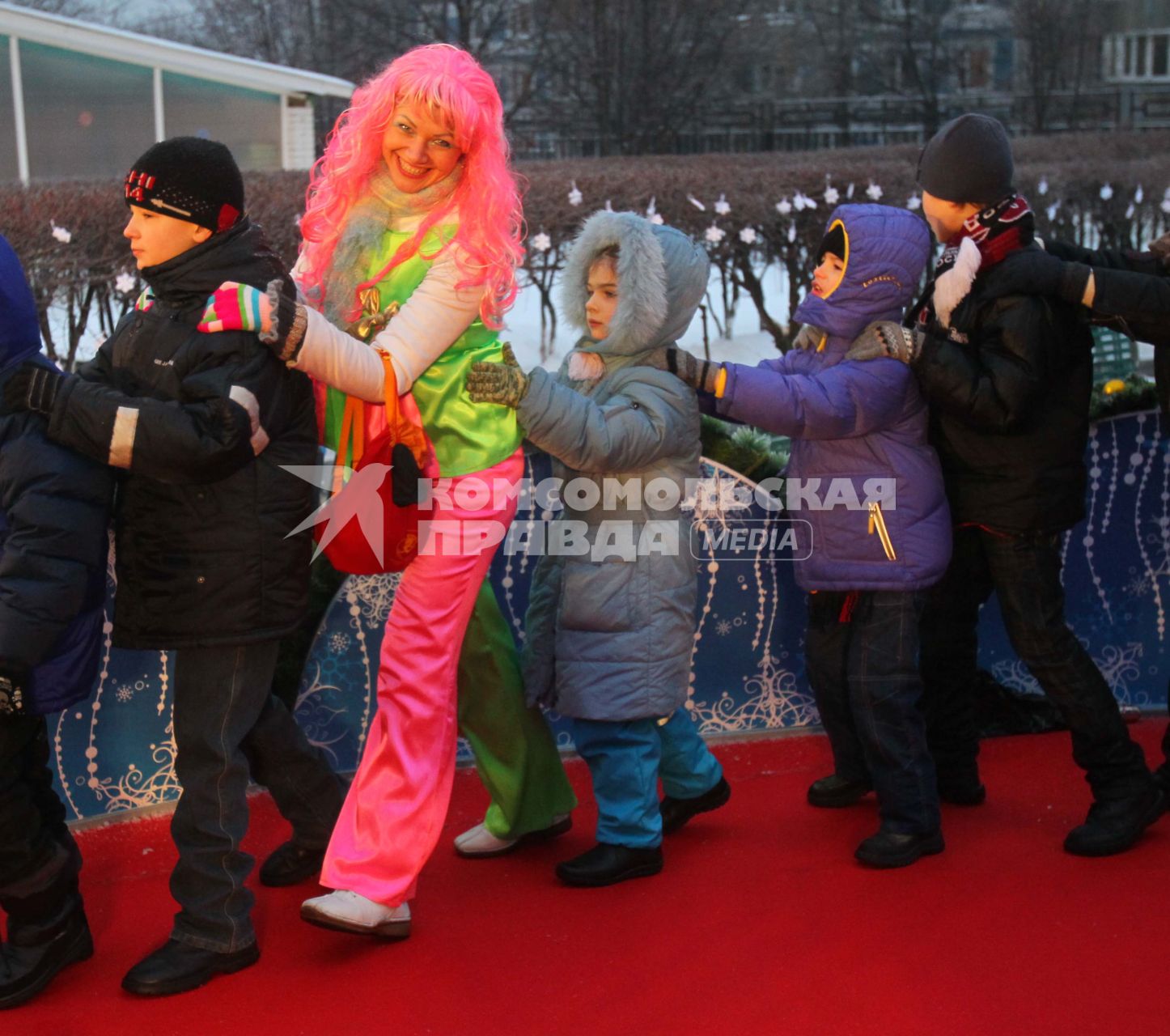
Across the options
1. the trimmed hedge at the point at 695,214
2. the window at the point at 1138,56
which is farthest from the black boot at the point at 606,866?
the window at the point at 1138,56

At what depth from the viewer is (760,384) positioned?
309cm

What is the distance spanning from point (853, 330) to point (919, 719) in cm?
92

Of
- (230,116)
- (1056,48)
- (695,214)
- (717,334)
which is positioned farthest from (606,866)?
(1056,48)

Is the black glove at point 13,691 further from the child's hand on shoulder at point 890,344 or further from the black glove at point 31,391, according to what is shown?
the child's hand on shoulder at point 890,344

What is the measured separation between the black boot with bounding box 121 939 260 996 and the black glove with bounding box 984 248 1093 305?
212cm

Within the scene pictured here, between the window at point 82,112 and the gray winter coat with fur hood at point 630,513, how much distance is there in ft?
37.2

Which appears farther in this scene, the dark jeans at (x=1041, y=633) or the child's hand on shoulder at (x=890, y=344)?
the dark jeans at (x=1041, y=633)

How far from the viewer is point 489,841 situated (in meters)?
3.34

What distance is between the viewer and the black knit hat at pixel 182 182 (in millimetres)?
2502

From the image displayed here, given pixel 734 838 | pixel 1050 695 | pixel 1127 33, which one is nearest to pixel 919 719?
pixel 1050 695

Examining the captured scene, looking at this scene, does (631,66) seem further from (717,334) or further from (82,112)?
(717,334)

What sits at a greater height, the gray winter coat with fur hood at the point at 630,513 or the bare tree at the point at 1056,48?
the bare tree at the point at 1056,48

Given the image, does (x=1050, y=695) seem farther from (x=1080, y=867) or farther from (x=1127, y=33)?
(x=1127, y=33)

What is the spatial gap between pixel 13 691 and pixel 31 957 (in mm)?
549
